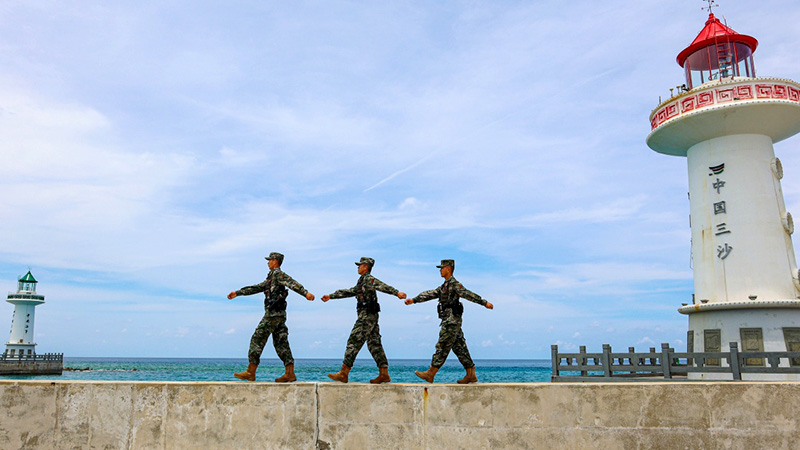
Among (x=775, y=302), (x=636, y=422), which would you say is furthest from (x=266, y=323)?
(x=775, y=302)

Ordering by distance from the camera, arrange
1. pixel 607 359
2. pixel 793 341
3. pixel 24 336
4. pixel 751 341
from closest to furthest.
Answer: pixel 793 341 → pixel 751 341 → pixel 607 359 → pixel 24 336

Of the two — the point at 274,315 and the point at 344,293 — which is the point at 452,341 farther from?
the point at 274,315

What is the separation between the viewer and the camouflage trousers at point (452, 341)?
727cm

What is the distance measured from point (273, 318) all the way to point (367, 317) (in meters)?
1.33

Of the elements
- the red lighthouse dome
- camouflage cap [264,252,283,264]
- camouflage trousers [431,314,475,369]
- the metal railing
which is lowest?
the metal railing

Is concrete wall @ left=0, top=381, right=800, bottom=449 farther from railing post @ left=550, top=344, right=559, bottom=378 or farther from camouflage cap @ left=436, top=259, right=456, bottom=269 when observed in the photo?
railing post @ left=550, top=344, right=559, bottom=378

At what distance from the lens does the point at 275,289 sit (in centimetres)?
763

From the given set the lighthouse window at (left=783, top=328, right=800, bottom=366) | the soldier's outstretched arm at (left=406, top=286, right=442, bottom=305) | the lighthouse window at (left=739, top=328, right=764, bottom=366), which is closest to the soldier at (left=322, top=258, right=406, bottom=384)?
the soldier's outstretched arm at (left=406, top=286, right=442, bottom=305)

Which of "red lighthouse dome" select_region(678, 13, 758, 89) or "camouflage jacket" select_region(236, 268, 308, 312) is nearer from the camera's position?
"camouflage jacket" select_region(236, 268, 308, 312)

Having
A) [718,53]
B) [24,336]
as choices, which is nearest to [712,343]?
[718,53]

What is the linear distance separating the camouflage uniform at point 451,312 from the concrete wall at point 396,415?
1121 mm

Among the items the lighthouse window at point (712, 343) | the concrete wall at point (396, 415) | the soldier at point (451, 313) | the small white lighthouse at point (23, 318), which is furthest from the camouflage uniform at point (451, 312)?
the small white lighthouse at point (23, 318)

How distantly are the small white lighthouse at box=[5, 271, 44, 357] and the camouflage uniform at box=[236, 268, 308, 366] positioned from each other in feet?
225

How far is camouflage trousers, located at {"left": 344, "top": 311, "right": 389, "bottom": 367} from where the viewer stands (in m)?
7.29
